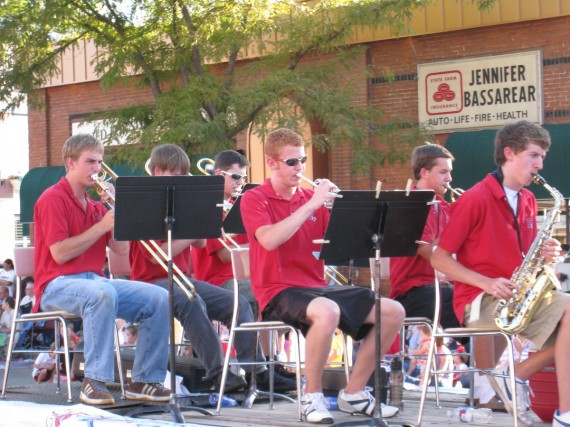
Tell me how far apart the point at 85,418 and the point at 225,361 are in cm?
110

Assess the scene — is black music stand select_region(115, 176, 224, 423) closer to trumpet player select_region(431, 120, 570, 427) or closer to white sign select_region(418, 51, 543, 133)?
trumpet player select_region(431, 120, 570, 427)

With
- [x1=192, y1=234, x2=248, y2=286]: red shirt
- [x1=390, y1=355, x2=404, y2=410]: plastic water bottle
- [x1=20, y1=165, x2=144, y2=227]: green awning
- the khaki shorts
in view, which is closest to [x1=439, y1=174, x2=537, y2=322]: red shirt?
the khaki shorts

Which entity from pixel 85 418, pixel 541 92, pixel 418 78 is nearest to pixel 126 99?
pixel 418 78

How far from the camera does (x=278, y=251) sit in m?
6.34

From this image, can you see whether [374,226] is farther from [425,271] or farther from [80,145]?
[80,145]

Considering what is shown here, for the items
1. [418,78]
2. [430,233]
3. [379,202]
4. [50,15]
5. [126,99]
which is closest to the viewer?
[379,202]

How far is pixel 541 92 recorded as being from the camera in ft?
50.9

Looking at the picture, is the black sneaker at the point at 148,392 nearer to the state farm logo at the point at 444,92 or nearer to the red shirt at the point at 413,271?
the red shirt at the point at 413,271

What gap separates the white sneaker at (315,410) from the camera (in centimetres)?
596

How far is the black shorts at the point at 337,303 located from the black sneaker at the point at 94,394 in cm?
130

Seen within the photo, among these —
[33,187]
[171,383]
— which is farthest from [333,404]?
[33,187]

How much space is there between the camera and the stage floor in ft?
20.2

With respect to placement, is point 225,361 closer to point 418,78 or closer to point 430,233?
point 430,233

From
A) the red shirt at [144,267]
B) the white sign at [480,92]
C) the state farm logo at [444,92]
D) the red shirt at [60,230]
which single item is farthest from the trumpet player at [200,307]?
the state farm logo at [444,92]
